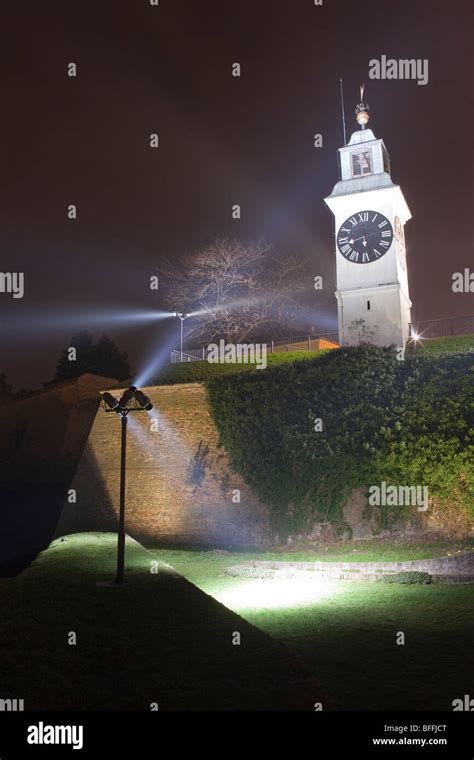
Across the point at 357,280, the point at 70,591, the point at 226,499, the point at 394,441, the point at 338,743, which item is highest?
the point at 357,280

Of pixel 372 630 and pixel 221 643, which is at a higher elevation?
pixel 221 643

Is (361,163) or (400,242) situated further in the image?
(361,163)

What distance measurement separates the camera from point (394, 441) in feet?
54.7

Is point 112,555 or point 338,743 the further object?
point 112,555

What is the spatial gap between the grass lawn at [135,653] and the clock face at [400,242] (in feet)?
63.6

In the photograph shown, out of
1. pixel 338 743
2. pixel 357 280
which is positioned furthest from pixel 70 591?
pixel 357 280

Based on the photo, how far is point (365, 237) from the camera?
2562 centimetres

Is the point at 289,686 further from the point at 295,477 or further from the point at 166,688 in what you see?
the point at 295,477

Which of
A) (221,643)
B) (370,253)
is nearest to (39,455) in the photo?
(370,253)

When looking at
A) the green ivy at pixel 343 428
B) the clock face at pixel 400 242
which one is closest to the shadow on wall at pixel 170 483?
the green ivy at pixel 343 428

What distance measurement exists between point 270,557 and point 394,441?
186 inches

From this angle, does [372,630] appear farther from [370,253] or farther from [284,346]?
[284,346]

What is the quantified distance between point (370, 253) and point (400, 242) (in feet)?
6.36

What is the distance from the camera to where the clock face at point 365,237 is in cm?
2517
